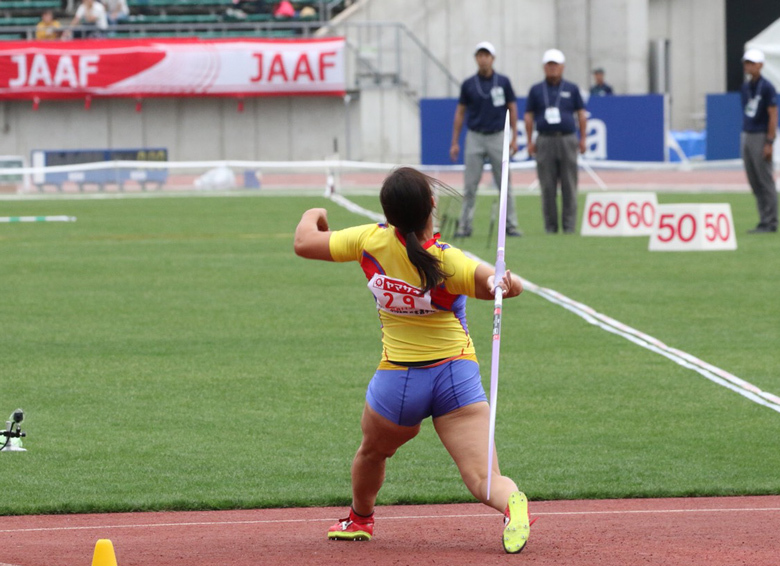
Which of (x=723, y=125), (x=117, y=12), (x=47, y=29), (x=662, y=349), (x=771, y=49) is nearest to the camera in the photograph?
(x=662, y=349)

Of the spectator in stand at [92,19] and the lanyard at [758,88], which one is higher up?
the spectator in stand at [92,19]

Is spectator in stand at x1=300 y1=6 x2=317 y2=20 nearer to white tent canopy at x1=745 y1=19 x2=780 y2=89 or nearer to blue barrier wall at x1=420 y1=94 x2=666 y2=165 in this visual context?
blue barrier wall at x1=420 y1=94 x2=666 y2=165

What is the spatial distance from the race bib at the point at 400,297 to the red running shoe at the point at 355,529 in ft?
2.83

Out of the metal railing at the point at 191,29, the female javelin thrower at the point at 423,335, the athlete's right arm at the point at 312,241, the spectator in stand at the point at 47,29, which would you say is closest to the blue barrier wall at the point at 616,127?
the metal railing at the point at 191,29

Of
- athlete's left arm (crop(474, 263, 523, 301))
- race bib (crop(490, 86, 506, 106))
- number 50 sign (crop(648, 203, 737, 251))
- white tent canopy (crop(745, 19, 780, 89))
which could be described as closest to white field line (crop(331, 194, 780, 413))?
number 50 sign (crop(648, 203, 737, 251))

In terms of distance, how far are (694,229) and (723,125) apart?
1926 cm

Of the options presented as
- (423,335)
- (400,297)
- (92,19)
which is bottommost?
(423,335)

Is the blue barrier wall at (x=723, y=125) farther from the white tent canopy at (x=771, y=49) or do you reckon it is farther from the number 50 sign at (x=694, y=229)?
the number 50 sign at (x=694, y=229)

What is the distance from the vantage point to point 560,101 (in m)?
19.1

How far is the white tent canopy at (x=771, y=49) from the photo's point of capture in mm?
34281

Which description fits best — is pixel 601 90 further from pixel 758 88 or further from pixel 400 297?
pixel 400 297

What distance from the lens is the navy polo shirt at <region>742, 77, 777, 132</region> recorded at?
1831 cm

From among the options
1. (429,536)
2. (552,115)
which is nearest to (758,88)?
(552,115)

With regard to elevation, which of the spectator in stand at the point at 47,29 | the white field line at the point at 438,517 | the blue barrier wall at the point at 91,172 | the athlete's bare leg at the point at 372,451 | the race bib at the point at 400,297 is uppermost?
the spectator in stand at the point at 47,29
